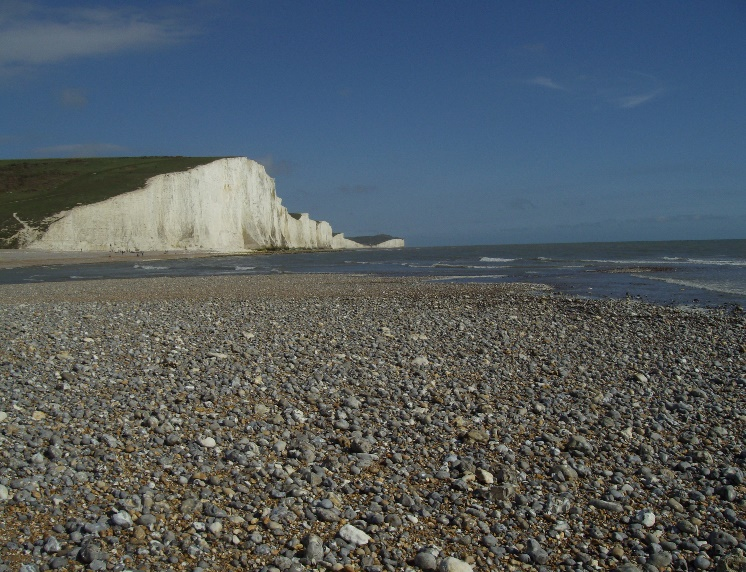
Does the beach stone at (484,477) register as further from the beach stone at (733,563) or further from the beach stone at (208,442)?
the beach stone at (208,442)

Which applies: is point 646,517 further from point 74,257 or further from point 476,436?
point 74,257

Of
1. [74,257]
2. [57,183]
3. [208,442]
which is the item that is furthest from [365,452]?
[57,183]

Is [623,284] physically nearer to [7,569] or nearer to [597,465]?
[597,465]

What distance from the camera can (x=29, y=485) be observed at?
3.93 m

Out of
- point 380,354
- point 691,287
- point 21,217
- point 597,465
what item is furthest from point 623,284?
point 21,217

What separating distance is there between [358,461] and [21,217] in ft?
201

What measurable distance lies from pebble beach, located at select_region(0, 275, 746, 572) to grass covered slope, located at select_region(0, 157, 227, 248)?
5347 cm

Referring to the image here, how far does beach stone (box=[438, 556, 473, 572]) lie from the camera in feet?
10.9

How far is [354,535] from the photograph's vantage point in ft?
11.8

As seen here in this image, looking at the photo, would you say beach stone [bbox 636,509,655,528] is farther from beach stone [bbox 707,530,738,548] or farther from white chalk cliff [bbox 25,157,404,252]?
white chalk cliff [bbox 25,157,404,252]

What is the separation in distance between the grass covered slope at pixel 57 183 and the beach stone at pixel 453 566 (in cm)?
5795

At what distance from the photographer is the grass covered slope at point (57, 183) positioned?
2169 inches

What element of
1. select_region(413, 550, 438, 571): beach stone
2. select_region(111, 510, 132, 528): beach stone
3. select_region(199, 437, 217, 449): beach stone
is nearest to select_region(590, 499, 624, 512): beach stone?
select_region(413, 550, 438, 571): beach stone

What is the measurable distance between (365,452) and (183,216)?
6201cm
